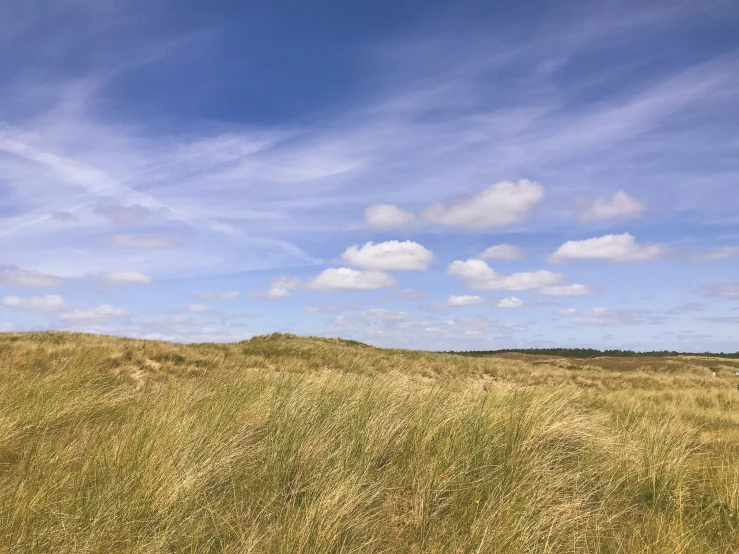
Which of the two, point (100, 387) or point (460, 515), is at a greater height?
point (100, 387)

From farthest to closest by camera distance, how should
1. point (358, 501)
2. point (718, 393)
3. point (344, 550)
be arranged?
point (718, 393)
point (358, 501)
point (344, 550)

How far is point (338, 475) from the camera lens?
→ 3.66 m

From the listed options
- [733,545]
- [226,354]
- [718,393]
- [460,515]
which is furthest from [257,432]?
[718,393]

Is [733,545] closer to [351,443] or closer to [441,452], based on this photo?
[441,452]

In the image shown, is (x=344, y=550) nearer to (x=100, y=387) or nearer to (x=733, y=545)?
(x=733, y=545)

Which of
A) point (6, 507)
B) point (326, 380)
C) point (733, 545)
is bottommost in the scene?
point (733, 545)

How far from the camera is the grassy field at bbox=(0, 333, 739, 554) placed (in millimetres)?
2932

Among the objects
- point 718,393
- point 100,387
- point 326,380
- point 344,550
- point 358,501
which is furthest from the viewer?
point 718,393

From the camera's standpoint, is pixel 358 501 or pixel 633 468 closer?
pixel 358 501

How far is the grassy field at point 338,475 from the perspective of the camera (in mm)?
2932

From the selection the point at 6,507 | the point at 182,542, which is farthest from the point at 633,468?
the point at 6,507

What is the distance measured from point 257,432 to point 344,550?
7.46ft

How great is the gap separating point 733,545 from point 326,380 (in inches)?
199

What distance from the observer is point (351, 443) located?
4312 millimetres
